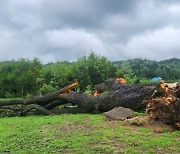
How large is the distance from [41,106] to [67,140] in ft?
19.3

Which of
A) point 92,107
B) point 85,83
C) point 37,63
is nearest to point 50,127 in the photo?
point 92,107

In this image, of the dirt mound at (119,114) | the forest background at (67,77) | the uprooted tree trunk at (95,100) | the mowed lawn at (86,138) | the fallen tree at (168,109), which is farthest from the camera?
the forest background at (67,77)

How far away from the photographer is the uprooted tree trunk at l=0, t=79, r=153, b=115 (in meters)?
12.2

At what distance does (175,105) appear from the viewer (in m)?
9.85

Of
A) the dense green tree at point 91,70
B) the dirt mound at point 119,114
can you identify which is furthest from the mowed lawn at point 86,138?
the dense green tree at point 91,70

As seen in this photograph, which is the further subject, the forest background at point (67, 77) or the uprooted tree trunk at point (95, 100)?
the forest background at point (67, 77)

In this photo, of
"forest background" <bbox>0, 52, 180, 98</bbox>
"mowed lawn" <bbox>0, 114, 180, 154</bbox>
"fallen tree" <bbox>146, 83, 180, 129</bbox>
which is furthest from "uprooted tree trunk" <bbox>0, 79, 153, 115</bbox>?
"forest background" <bbox>0, 52, 180, 98</bbox>

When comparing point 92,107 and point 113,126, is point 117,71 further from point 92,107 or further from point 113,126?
point 113,126

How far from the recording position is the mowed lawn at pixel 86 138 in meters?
7.47

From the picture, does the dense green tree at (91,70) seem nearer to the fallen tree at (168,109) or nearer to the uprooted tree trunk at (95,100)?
the uprooted tree trunk at (95,100)

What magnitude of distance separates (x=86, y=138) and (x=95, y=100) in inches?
184

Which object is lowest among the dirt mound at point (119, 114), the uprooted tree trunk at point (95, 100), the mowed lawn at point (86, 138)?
the mowed lawn at point (86, 138)

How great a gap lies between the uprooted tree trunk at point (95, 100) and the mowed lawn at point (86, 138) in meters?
2.10

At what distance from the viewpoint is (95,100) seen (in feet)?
42.0
